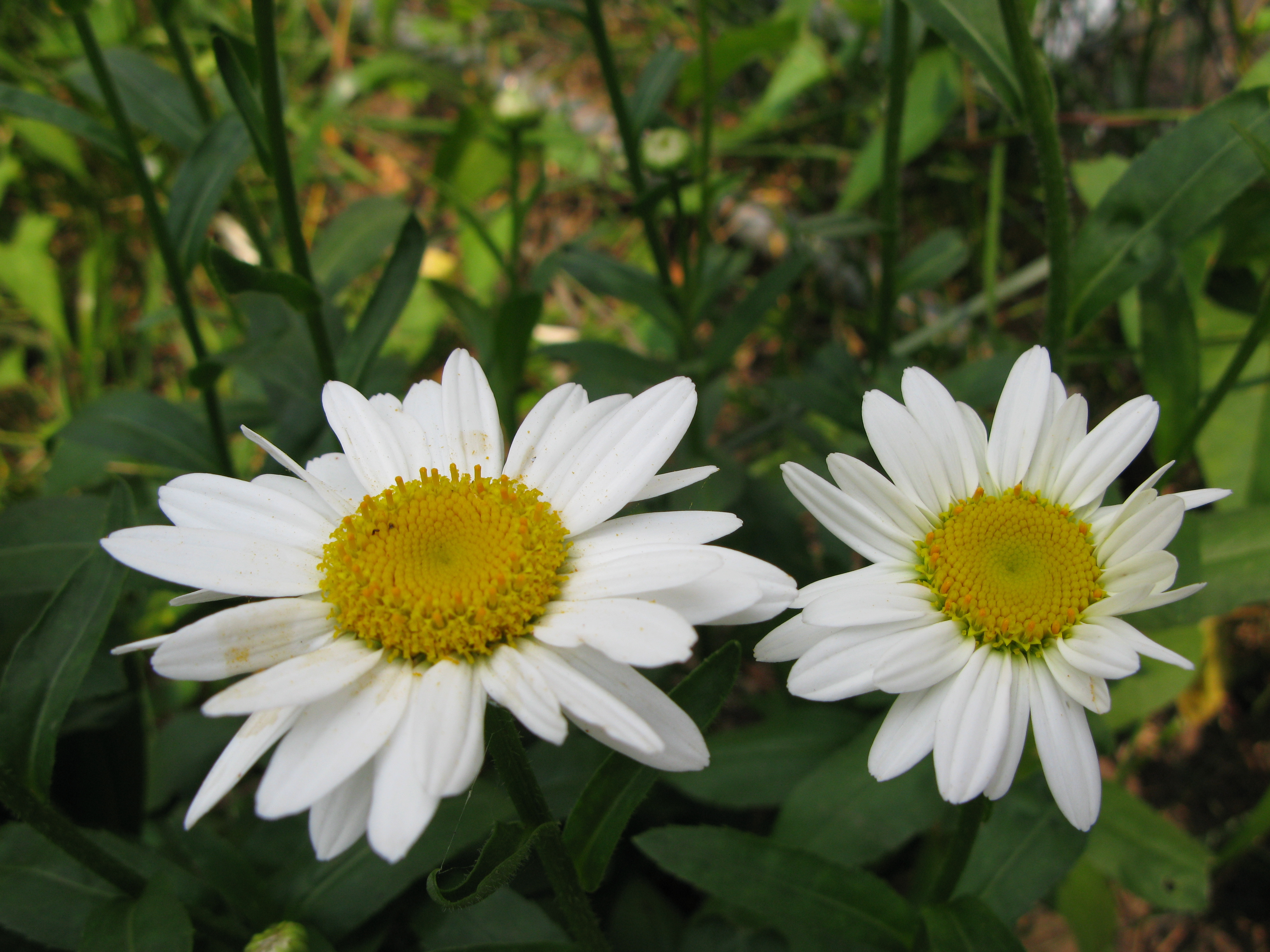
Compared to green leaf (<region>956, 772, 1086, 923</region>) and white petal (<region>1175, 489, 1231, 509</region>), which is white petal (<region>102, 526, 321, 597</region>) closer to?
white petal (<region>1175, 489, 1231, 509</region>)

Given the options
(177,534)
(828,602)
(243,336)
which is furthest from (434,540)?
(243,336)

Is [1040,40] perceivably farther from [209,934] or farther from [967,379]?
[209,934]

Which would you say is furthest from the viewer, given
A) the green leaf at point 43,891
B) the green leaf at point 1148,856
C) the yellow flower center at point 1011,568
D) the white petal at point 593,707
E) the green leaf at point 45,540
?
the green leaf at point 1148,856

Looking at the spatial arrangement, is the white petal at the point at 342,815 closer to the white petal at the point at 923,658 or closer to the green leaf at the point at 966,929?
the white petal at the point at 923,658

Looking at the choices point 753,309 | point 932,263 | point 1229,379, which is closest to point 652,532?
point 753,309

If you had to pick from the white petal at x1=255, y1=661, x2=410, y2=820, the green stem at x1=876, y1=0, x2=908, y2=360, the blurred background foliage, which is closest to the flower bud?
the blurred background foliage

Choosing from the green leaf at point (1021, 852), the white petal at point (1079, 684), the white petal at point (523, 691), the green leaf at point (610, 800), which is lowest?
the green leaf at point (1021, 852)

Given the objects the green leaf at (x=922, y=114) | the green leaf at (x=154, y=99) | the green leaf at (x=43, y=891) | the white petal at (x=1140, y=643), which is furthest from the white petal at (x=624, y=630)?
the green leaf at (x=922, y=114)
